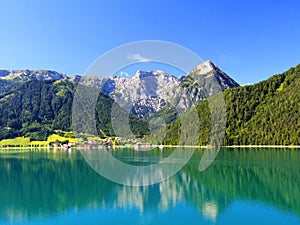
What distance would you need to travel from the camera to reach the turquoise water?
2275cm

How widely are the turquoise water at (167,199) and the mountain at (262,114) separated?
221 ft

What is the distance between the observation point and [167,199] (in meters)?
28.6

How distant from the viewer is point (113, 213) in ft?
80.7

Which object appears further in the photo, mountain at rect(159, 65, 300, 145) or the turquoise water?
mountain at rect(159, 65, 300, 145)

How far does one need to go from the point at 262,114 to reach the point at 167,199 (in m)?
106

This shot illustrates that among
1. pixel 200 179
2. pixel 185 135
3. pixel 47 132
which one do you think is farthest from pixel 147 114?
pixel 47 132

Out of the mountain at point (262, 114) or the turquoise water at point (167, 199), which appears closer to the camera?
the turquoise water at point (167, 199)

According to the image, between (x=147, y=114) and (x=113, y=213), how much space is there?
65.0 meters

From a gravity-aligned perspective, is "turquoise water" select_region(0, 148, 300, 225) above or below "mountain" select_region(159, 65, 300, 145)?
below

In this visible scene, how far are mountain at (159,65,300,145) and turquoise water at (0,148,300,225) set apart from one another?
2654 inches

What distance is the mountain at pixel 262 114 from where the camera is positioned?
352ft

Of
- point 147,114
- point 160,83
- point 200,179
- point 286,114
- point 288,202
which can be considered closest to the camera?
point 288,202

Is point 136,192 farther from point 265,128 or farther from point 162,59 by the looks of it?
point 265,128

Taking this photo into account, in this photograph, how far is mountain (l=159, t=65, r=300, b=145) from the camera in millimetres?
107381
